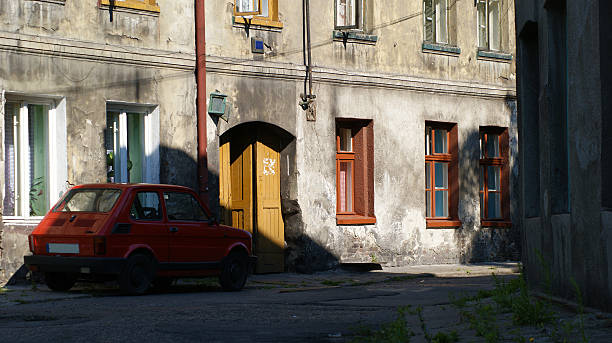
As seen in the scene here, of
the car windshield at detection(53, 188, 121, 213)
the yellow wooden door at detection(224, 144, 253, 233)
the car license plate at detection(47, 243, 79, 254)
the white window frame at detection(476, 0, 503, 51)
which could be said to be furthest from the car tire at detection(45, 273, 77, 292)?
the white window frame at detection(476, 0, 503, 51)

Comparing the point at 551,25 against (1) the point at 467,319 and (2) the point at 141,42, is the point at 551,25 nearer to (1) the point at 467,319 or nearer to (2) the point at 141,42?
(1) the point at 467,319

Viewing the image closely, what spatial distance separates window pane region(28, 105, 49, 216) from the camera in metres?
15.8

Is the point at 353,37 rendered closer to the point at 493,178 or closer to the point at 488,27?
the point at 488,27

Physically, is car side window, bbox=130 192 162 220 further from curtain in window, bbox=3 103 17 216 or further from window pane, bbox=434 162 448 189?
window pane, bbox=434 162 448 189

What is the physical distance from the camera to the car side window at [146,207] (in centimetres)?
1370

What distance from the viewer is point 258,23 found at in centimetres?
1883

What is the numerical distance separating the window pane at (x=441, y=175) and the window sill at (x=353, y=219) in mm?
2513

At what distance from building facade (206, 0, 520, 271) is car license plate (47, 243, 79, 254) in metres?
5.05

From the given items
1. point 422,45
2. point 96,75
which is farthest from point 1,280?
point 422,45

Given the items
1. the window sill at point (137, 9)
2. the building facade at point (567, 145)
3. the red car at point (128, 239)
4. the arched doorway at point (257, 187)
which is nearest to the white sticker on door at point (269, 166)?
the arched doorway at point (257, 187)

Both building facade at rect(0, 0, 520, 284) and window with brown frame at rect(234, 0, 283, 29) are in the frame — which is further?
window with brown frame at rect(234, 0, 283, 29)

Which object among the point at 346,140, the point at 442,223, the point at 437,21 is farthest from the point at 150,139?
the point at 437,21

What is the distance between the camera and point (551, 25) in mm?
11094

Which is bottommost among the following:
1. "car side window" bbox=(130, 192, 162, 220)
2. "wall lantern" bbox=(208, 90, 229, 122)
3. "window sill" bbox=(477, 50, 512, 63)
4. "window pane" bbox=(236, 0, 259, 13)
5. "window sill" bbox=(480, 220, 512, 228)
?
"window sill" bbox=(480, 220, 512, 228)
